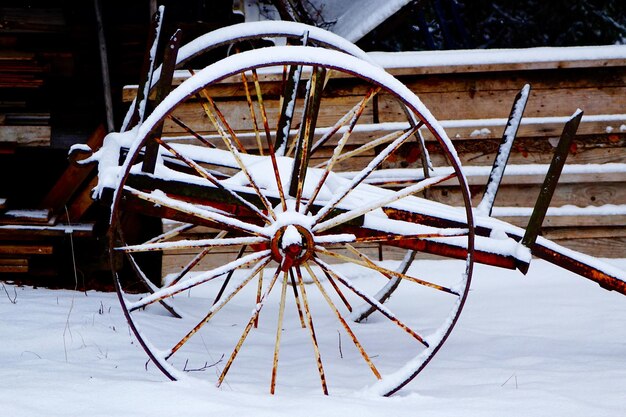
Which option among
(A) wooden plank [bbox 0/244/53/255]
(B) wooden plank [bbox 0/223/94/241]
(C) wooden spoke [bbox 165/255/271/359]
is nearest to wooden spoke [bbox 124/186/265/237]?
(C) wooden spoke [bbox 165/255/271/359]

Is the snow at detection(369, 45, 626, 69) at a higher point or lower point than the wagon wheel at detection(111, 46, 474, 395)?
higher

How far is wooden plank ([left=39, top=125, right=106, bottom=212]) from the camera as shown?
4.86m

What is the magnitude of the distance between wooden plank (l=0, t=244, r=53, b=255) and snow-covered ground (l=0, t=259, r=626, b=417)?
0.90 m

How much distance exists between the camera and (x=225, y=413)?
1969 mm

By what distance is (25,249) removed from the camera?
15.8ft

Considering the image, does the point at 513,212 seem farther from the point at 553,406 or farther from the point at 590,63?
the point at 553,406

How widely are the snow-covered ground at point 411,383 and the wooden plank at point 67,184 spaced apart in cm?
111

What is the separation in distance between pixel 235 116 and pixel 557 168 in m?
2.57

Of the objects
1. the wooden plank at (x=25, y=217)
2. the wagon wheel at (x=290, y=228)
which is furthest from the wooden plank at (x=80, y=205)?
the wagon wheel at (x=290, y=228)

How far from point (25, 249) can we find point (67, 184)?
0.58 meters

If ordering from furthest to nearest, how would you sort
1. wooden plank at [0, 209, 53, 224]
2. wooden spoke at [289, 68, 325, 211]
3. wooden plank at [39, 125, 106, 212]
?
wooden plank at [39, 125, 106, 212]
wooden plank at [0, 209, 53, 224]
wooden spoke at [289, 68, 325, 211]

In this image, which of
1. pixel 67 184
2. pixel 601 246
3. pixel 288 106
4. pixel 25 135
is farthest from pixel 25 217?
pixel 601 246

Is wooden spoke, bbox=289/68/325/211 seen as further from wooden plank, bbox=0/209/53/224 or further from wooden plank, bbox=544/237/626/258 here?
wooden plank, bbox=0/209/53/224

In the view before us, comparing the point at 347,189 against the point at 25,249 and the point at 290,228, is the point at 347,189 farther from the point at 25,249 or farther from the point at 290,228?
the point at 25,249
